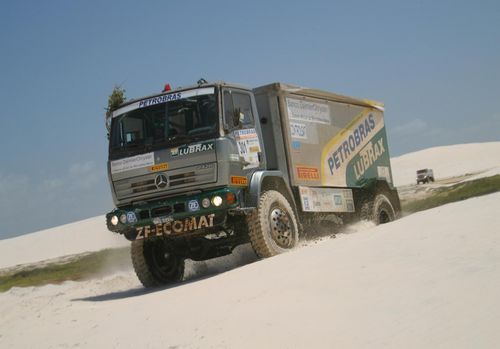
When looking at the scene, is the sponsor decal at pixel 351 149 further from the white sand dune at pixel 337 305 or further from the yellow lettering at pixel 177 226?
the white sand dune at pixel 337 305

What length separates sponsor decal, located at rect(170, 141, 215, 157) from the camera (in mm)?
9164

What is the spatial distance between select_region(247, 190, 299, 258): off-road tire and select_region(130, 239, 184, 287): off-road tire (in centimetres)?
195

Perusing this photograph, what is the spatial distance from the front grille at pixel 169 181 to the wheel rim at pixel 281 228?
1.41 metres

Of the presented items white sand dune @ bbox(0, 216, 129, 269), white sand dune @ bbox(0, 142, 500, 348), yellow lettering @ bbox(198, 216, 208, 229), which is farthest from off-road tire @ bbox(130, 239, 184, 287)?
white sand dune @ bbox(0, 216, 129, 269)

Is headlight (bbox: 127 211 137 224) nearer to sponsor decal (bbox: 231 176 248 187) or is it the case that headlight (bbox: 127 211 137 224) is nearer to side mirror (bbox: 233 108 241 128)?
sponsor decal (bbox: 231 176 248 187)

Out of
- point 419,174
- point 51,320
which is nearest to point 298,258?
point 51,320

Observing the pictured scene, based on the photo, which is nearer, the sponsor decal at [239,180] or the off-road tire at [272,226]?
the sponsor decal at [239,180]

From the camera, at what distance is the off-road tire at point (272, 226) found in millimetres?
9602

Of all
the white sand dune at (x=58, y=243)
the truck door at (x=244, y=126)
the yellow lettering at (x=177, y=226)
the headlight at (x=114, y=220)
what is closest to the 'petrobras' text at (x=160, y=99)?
the truck door at (x=244, y=126)

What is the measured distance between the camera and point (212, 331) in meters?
5.32

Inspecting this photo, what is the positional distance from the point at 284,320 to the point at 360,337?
826mm

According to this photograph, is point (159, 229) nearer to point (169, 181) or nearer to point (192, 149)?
point (169, 181)

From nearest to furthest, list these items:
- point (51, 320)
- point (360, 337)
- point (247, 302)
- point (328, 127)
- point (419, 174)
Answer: point (360, 337) < point (247, 302) < point (51, 320) < point (328, 127) < point (419, 174)

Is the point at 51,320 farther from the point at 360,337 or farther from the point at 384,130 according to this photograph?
the point at 384,130
